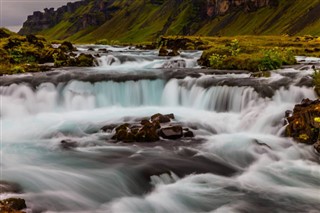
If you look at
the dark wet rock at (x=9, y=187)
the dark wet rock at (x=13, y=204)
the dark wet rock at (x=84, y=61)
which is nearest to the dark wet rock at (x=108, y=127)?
the dark wet rock at (x=9, y=187)

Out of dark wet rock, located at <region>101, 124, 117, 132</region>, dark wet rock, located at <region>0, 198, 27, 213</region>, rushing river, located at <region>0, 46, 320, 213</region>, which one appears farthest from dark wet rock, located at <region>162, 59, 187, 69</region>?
dark wet rock, located at <region>0, 198, 27, 213</region>

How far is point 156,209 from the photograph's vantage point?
1198cm

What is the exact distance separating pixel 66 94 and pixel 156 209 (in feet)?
58.1

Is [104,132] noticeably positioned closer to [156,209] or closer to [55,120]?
[55,120]

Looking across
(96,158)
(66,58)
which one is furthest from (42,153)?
(66,58)

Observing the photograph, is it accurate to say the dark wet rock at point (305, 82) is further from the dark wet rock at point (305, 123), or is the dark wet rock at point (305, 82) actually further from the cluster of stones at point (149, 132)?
the cluster of stones at point (149, 132)

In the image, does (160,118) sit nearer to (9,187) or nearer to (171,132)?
(171,132)

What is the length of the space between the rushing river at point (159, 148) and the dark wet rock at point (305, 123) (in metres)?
0.51

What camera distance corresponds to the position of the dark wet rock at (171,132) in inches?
752

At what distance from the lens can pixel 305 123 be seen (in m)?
17.8

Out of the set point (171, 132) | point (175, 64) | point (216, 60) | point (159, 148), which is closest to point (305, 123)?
point (171, 132)

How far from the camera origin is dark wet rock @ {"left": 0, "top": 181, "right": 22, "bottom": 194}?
12.5 m

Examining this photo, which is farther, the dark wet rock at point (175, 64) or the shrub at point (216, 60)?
the dark wet rock at point (175, 64)

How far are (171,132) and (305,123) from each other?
249 inches
